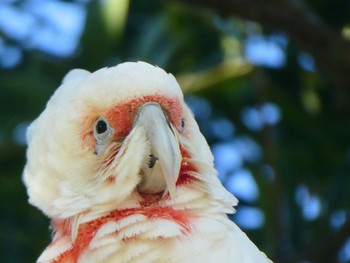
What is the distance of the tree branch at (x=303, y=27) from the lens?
10.2 feet

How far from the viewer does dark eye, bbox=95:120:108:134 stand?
210cm

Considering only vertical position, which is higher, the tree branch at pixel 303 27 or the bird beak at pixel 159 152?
the bird beak at pixel 159 152

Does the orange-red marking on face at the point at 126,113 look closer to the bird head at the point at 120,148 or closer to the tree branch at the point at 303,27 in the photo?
the bird head at the point at 120,148

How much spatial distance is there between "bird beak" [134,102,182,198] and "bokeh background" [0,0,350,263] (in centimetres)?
114

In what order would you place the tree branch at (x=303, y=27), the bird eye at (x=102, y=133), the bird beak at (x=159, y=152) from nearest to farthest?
1. the bird beak at (x=159, y=152)
2. the bird eye at (x=102, y=133)
3. the tree branch at (x=303, y=27)

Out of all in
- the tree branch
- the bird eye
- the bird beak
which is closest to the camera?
the bird beak

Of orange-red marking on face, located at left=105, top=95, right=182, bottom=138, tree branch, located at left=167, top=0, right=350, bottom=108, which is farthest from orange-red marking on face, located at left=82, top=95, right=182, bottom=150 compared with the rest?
tree branch, located at left=167, top=0, right=350, bottom=108

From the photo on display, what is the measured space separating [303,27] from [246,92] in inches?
18.3

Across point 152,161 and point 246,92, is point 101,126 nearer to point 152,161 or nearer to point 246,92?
point 152,161

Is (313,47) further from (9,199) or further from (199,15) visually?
(9,199)

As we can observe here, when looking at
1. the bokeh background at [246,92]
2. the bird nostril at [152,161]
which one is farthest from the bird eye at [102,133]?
the bokeh background at [246,92]

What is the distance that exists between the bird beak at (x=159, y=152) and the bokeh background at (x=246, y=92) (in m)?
1.14

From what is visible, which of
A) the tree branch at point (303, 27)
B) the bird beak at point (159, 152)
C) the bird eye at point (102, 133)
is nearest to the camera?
the bird beak at point (159, 152)

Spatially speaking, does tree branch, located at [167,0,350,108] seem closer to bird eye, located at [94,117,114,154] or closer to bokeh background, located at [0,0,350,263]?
bokeh background, located at [0,0,350,263]
